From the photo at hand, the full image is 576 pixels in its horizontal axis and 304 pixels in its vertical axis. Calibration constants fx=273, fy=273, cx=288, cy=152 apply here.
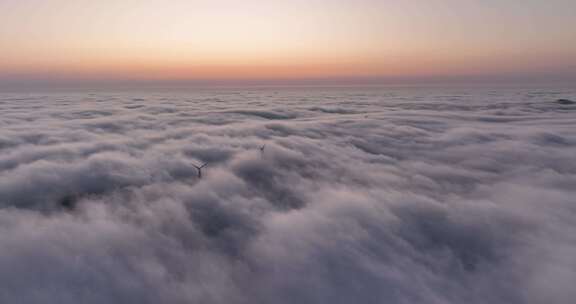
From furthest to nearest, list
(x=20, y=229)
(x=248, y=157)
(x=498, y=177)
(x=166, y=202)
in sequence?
(x=248, y=157) → (x=498, y=177) → (x=166, y=202) → (x=20, y=229)

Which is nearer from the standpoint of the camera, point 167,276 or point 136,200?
point 167,276

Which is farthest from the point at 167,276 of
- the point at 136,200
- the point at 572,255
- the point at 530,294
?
the point at 572,255

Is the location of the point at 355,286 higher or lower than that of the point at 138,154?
lower

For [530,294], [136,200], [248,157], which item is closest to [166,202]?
[136,200]

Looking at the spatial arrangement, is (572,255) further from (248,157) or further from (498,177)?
(248,157)

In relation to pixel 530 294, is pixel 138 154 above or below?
above

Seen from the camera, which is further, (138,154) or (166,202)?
(138,154)

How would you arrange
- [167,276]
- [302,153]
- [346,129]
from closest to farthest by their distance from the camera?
[167,276]
[302,153]
[346,129]

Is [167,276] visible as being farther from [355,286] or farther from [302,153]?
[302,153]

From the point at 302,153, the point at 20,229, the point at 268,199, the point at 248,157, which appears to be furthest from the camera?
the point at 302,153
